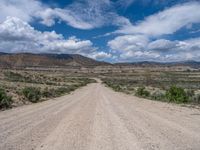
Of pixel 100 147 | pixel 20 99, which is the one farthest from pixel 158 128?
pixel 20 99

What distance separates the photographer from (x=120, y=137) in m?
10.5

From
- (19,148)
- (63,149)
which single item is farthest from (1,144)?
(63,149)

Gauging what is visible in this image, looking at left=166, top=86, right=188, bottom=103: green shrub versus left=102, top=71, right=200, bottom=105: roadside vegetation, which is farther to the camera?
left=102, top=71, right=200, bottom=105: roadside vegetation

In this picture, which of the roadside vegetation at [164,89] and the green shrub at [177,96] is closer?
the green shrub at [177,96]

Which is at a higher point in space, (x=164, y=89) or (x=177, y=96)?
(x=177, y=96)

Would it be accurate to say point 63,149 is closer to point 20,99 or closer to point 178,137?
point 178,137

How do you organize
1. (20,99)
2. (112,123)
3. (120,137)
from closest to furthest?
(120,137), (112,123), (20,99)

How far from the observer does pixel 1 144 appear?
932 centimetres

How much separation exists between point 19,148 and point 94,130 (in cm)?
400

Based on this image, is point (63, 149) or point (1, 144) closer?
point (63, 149)

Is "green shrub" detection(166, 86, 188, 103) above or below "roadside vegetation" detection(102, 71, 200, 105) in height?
above

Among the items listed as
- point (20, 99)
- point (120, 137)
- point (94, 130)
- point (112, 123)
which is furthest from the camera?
point (20, 99)

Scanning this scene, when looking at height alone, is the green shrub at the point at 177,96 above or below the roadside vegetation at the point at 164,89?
above

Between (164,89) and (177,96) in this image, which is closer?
(177,96)
